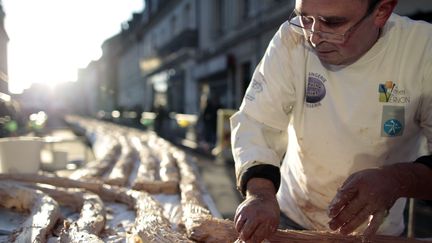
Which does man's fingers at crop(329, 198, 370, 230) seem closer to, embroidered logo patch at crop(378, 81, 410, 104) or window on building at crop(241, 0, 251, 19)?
embroidered logo patch at crop(378, 81, 410, 104)

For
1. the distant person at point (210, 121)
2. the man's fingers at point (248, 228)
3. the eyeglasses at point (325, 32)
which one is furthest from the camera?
the distant person at point (210, 121)

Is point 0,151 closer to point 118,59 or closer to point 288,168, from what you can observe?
point 288,168

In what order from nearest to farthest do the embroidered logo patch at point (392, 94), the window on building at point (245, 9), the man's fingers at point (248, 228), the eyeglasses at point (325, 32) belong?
the man's fingers at point (248, 228) < the eyeglasses at point (325, 32) < the embroidered logo patch at point (392, 94) < the window on building at point (245, 9)

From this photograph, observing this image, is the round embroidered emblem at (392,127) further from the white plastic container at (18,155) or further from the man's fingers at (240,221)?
the white plastic container at (18,155)

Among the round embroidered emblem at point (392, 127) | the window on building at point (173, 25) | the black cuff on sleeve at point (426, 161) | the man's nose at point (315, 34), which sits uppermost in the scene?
the window on building at point (173, 25)

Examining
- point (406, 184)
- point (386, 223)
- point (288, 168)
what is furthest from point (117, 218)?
point (406, 184)

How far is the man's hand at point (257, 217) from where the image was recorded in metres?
1.34

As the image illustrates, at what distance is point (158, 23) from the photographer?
32.9 metres

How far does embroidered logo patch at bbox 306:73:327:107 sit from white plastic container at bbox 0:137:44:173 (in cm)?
239

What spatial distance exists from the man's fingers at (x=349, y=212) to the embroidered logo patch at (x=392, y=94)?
501 millimetres

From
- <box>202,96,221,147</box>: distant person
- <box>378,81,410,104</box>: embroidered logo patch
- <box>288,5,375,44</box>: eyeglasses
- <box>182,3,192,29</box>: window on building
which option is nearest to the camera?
<box>288,5,375,44</box>: eyeglasses

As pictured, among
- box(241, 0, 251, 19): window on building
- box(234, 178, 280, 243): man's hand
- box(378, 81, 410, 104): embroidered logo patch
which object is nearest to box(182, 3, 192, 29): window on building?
box(241, 0, 251, 19): window on building

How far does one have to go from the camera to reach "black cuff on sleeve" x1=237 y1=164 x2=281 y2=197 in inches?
58.4


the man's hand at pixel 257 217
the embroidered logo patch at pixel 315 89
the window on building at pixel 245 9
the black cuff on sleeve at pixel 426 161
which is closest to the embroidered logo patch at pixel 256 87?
the embroidered logo patch at pixel 315 89
